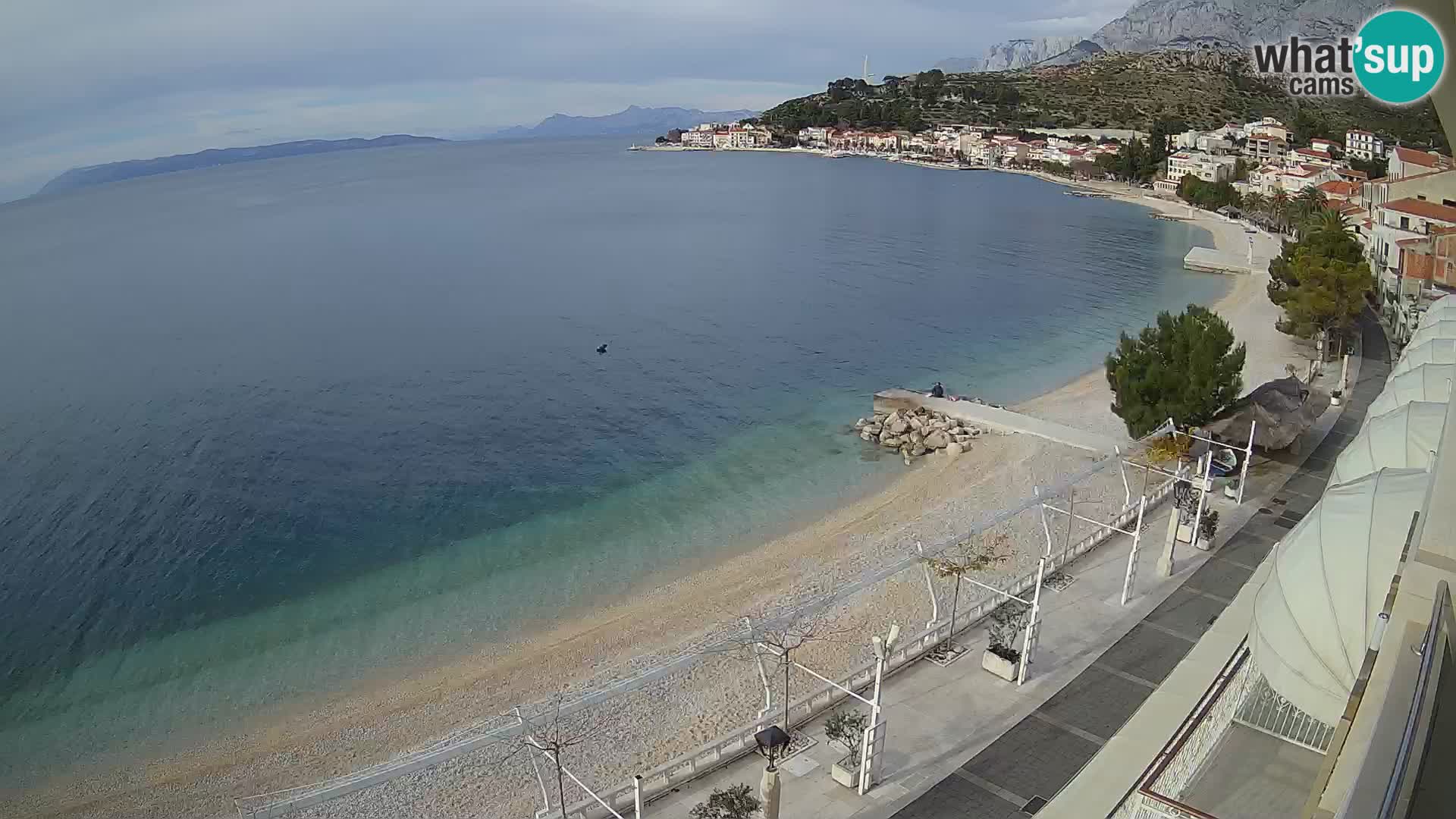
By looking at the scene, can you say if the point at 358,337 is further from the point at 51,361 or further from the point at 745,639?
the point at 745,639

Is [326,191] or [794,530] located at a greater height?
[326,191]

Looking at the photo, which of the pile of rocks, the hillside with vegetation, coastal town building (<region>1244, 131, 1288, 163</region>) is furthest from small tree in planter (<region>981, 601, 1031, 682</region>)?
the hillside with vegetation

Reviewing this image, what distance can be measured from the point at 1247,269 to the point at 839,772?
60137 mm

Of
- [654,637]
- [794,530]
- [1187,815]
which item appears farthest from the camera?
[794,530]

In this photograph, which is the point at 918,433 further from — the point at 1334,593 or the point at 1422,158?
the point at 1422,158

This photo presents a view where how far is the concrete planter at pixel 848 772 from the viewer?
42.0ft

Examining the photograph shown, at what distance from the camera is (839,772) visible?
42.4 ft

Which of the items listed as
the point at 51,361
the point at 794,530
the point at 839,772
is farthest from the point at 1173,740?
the point at 51,361

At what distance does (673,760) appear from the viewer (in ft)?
45.2

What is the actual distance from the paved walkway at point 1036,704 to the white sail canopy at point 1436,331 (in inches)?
203

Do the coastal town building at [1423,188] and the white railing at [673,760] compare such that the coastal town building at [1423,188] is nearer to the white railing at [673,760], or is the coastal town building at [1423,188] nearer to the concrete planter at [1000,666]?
the white railing at [673,760]

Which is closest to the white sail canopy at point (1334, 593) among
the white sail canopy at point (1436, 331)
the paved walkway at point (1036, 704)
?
the paved walkway at point (1036, 704)

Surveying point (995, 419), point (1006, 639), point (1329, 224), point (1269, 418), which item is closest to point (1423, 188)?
point (1329, 224)

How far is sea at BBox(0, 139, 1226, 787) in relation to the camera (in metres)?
21.5
